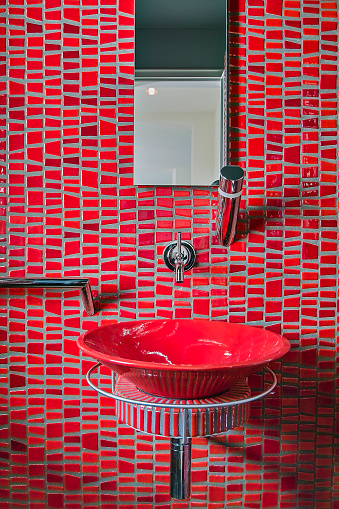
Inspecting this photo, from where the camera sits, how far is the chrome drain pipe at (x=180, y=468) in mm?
1031

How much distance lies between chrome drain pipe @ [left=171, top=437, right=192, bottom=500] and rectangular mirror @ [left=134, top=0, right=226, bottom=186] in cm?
73

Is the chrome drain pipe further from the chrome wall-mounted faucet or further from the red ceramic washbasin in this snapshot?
the chrome wall-mounted faucet

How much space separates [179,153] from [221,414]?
0.76 meters

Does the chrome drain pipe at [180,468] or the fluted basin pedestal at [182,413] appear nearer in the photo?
the fluted basin pedestal at [182,413]

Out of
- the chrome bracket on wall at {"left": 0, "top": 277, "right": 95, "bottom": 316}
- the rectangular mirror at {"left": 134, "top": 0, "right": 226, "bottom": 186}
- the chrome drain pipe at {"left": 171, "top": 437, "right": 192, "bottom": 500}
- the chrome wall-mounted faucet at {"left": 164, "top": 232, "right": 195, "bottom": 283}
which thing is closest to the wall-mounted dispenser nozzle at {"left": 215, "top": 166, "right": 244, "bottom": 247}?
the chrome wall-mounted faucet at {"left": 164, "top": 232, "right": 195, "bottom": 283}

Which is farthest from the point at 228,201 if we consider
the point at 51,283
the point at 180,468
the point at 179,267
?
the point at 180,468

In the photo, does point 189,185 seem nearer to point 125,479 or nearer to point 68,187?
point 68,187

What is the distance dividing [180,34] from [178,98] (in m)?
0.19

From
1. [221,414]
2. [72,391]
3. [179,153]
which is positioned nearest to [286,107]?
[179,153]

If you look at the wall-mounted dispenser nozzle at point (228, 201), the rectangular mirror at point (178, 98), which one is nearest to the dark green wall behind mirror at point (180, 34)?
the rectangular mirror at point (178, 98)

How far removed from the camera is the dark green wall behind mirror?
129 centimetres

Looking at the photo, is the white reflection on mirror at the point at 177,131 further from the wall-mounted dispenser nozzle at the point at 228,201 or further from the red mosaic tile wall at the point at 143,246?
the wall-mounted dispenser nozzle at the point at 228,201

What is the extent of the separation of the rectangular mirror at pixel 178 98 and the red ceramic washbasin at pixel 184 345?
441mm

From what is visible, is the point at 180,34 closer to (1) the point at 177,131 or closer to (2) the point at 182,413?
(1) the point at 177,131
